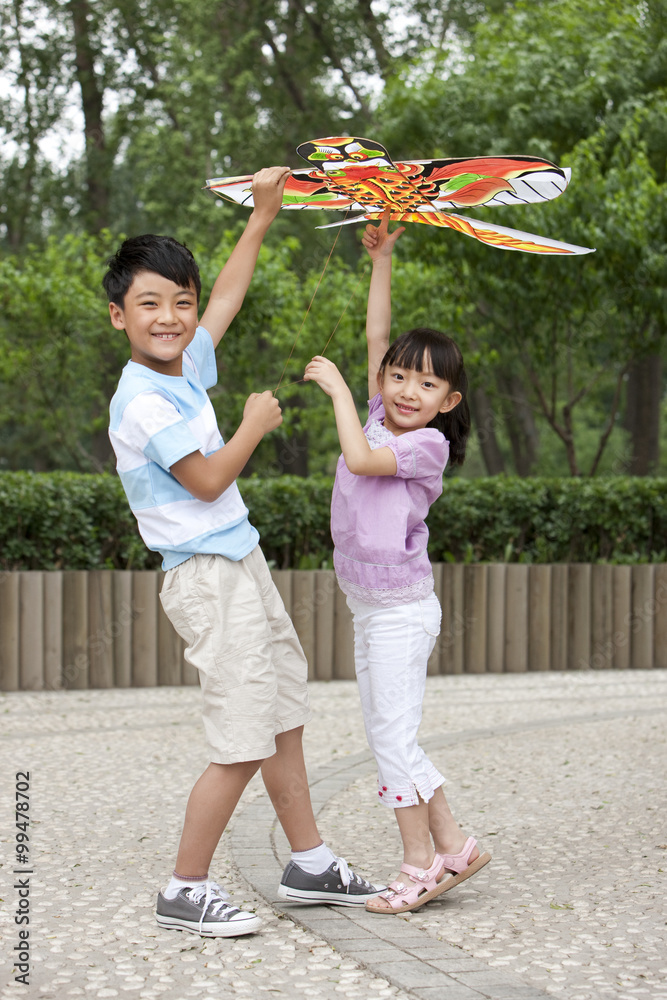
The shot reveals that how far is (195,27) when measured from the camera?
15.6 m

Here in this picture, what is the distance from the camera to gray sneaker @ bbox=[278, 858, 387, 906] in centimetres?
283

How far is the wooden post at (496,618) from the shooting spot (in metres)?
7.86

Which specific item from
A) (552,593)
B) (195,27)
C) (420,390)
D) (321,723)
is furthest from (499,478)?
(195,27)

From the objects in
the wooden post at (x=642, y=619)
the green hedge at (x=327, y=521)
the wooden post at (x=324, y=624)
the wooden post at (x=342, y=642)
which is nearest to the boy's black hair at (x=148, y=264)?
the green hedge at (x=327, y=521)

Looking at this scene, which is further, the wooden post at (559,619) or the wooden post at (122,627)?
the wooden post at (559,619)

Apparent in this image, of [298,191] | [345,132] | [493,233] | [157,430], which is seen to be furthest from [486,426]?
[157,430]

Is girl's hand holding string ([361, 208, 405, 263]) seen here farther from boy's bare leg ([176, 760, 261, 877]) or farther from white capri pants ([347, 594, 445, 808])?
boy's bare leg ([176, 760, 261, 877])

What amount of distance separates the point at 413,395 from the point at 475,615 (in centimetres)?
515

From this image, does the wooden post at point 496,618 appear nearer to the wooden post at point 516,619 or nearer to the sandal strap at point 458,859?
the wooden post at point 516,619

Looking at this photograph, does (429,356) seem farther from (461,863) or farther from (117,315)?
(461,863)

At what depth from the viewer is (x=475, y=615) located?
310 inches

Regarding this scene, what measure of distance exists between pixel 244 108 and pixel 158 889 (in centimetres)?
1631

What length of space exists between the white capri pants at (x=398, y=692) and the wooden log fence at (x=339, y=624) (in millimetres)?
4411

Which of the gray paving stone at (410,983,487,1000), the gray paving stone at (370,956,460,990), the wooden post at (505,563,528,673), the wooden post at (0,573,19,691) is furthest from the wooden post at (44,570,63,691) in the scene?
the gray paving stone at (410,983,487,1000)
